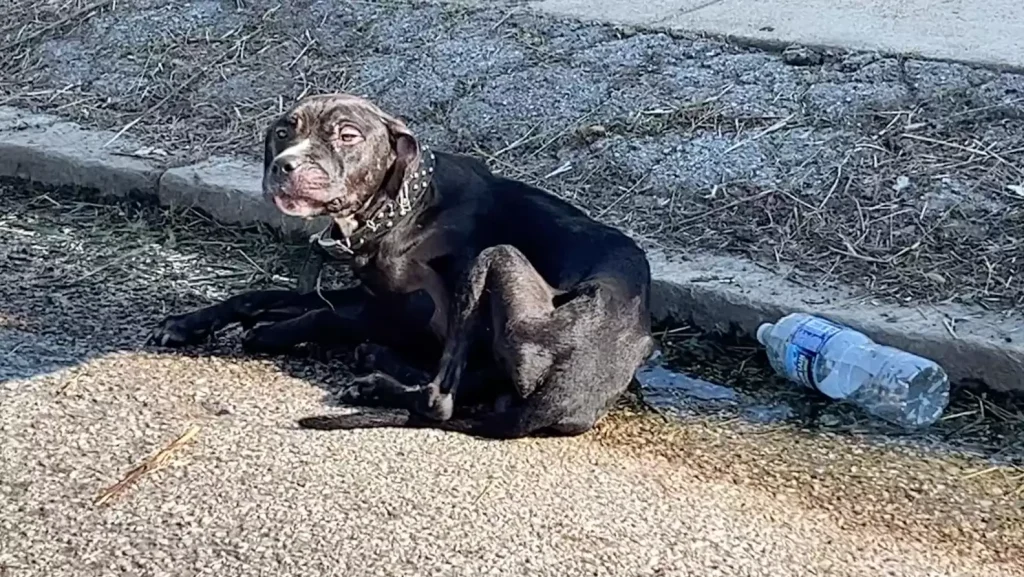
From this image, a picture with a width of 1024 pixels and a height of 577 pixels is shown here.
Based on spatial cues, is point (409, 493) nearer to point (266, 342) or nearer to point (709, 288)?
point (266, 342)

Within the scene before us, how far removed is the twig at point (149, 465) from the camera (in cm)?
396

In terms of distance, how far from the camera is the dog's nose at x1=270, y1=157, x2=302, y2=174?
4.46 m

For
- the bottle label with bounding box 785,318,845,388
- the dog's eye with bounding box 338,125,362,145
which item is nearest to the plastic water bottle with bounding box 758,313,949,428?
the bottle label with bounding box 785,318,845,388

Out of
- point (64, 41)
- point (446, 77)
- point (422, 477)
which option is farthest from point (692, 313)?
point (64, 41)

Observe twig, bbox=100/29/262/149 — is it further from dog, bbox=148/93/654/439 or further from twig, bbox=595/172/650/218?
twig, bbox=595/172/650/218

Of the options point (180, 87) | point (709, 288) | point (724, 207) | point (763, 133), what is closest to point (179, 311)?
point (709, 288)

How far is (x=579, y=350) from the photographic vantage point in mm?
4316

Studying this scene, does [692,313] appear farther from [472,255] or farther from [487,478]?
[487,478]

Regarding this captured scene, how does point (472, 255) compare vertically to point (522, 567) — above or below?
above

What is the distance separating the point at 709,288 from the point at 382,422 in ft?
4.02

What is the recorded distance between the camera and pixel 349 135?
458 centimetres

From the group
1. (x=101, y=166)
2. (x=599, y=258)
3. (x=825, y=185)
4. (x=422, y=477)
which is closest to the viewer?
(x=422, y=477)

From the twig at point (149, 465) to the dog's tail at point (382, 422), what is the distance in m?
0.30

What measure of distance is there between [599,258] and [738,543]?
3.83 ft
